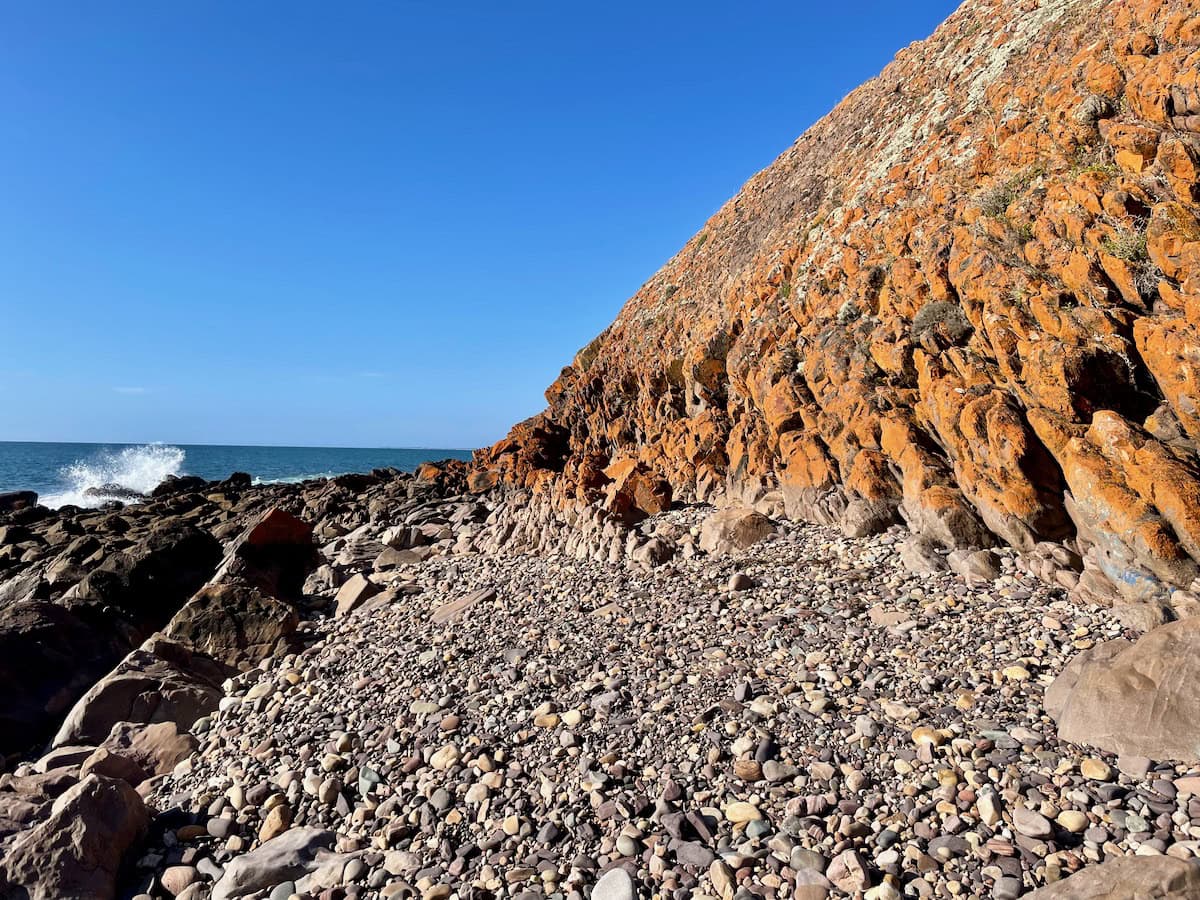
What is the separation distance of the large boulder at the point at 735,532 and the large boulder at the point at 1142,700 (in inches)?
234

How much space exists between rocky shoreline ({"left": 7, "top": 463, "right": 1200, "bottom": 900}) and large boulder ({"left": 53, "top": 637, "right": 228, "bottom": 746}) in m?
0.04

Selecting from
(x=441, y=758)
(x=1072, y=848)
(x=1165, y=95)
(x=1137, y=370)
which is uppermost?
(x=1165, y=95)

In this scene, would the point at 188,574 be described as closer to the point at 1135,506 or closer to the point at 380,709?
the point at 380,709

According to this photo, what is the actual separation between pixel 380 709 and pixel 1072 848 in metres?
6.97

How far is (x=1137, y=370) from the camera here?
332 inches

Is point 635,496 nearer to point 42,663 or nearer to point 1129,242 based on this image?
point 1129,242

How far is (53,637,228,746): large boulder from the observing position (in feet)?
29.3

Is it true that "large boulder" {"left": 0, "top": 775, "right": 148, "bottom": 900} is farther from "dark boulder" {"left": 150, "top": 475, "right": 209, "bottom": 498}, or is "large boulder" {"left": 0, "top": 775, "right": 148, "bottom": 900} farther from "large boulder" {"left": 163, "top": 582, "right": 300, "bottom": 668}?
"dark boulder" {"left": 150, "top": 475, "right": 209, "bottom": 498}

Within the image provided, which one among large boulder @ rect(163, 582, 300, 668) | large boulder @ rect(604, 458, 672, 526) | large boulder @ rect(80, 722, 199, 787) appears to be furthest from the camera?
large boulder @ rect(604, 458, 672, 526)

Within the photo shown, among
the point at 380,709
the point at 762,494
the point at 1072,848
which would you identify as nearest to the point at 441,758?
the point at 380,709

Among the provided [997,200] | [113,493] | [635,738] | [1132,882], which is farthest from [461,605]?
[113,493]

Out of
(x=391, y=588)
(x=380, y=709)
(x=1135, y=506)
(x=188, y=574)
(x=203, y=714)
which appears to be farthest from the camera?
(x=188, y=574)

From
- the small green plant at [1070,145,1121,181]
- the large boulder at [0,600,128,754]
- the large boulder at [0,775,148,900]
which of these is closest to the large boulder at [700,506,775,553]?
the small green plant at [1070,145,1121,181]

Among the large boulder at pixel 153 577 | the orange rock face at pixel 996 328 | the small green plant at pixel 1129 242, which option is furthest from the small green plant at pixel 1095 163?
the large boulder at pixel 153 577
